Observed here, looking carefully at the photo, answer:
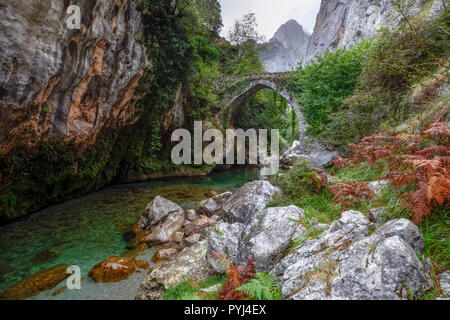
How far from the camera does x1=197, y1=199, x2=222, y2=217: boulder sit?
6.84m

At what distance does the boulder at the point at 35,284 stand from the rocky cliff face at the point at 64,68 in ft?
11.5

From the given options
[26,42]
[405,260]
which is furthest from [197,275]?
[26,42]

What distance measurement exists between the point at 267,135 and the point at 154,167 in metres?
13.2

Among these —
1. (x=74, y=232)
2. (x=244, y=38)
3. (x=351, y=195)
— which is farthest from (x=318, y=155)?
(x=244, y=38)

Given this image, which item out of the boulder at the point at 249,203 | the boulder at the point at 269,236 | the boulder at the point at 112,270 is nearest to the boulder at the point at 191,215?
the boulder at the point at 249,203

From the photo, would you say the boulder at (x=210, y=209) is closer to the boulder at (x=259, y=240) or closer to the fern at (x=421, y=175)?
the boulder at (x=259, y=240)

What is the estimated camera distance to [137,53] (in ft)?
26.9

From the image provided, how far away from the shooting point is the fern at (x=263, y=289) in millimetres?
1792

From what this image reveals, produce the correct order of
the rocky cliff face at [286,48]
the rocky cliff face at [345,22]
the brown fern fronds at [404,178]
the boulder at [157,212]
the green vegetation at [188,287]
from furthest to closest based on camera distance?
the rocky cliff face at [286,48], the rocky cliff face at [345,22], the boulder at [157,212], the green vegetation at [188,287], the brown fern fronds at [404,178]

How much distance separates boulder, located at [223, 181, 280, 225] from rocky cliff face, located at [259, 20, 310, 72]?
269 feet

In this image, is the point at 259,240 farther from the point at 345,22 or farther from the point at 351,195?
the point at 345,22

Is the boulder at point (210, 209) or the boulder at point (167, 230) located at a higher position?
the boulder at point (210, 209)

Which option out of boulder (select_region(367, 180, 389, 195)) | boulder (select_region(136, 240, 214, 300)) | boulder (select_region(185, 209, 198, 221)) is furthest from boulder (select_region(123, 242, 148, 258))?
boulder (select_region(367, 180, 389, 195))

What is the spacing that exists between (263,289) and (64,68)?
23.1 ft
